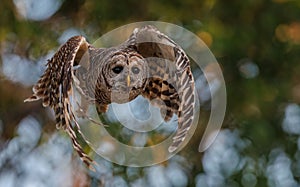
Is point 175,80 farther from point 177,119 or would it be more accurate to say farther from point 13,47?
point 13,47

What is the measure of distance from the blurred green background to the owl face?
0.55 metres

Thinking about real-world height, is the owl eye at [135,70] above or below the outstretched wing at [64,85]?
above

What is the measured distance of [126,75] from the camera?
4.62 feet

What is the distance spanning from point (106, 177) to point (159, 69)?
70 centimetres

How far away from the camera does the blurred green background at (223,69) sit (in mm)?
1998

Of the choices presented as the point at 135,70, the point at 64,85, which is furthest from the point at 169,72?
the point at 64,85

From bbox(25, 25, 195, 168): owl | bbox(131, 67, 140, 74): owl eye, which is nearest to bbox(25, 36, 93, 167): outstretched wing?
bbox(25, 25, 195, 168): owl

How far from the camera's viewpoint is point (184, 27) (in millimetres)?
2021

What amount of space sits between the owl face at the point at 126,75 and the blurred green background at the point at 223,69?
55cm

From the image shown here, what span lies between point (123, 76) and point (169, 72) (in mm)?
111

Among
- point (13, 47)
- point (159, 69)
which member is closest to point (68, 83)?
point (159, 69)

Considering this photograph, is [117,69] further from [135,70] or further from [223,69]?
[223,69]

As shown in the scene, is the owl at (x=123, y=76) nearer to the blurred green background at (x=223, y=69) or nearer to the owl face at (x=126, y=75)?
the owl face at (x=126, y=75)

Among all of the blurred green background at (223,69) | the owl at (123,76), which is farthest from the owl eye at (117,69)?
the blurred green background at (223,69)
